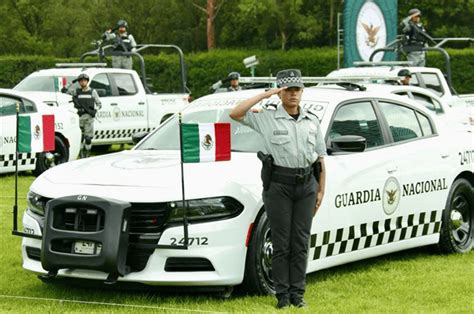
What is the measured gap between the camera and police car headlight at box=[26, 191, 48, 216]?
8258 millimetres

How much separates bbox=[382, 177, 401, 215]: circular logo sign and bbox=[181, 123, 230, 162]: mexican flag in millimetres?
1887

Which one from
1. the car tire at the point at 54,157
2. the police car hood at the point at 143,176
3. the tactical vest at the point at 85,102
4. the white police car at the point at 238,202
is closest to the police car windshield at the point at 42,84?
the tactical vest at the point at 85,102

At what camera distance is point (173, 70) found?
41.0 meters

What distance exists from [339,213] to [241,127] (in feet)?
3.52

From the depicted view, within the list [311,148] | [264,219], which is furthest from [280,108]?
[264,219]

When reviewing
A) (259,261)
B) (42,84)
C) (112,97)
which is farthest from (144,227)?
(112,97)

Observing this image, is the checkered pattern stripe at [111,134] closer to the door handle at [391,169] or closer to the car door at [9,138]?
the car door at [9,138]

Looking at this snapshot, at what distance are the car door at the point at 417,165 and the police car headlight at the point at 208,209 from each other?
2.16 m

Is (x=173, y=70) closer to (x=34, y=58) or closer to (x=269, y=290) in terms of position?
(x=34, y=58)

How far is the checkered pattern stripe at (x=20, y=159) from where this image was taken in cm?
1711

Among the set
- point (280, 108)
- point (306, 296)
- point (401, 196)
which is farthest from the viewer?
point (401, 196)

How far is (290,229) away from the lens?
7.71 meters

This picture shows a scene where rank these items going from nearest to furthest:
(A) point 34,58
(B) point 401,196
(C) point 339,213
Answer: (C) point 339,213 → (B) point 401,196 → (A) point 34,58

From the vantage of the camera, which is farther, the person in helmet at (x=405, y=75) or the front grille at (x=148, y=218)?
the person in helmet at (x=405, y=75)
